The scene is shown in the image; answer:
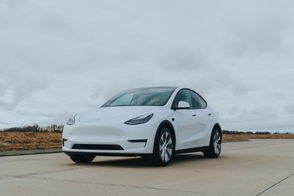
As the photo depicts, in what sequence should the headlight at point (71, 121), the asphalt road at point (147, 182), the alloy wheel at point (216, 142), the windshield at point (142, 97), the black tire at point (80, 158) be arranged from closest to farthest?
the asphalt road at point (147, 182) → the headlight at point (71, 121) → the black tire at point (80, 158) → the windshield at point (142, 97) → the alloy wheel at point (216, 142)

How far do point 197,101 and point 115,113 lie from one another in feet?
9.87

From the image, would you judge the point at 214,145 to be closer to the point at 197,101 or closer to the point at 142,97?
the point at 197,101

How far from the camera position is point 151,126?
664 centimetres

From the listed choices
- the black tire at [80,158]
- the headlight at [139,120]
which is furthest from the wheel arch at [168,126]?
the black tire at [80,158]

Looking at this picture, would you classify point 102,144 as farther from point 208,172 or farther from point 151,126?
point 208,172

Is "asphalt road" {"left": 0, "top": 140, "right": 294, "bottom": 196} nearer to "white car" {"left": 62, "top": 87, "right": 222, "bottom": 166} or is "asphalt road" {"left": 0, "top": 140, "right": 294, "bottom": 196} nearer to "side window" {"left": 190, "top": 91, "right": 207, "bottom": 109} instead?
"white car" {"left": 62, "top": 87, "right": 222, "bottom": 166}

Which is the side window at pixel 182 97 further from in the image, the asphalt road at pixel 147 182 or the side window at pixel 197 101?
the asphalt road at pixel 147 182

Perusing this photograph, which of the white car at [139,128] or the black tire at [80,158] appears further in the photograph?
the black tire at [80,158]

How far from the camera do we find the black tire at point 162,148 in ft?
22.1

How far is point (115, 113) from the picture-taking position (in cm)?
696

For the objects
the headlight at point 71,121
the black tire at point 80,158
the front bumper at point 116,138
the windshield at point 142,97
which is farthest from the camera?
the windshield at point 142,97

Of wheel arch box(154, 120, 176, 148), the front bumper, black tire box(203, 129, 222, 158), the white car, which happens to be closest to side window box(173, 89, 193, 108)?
the white car

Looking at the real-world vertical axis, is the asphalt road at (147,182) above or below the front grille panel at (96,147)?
below

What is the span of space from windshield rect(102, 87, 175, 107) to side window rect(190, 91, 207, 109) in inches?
39.9
